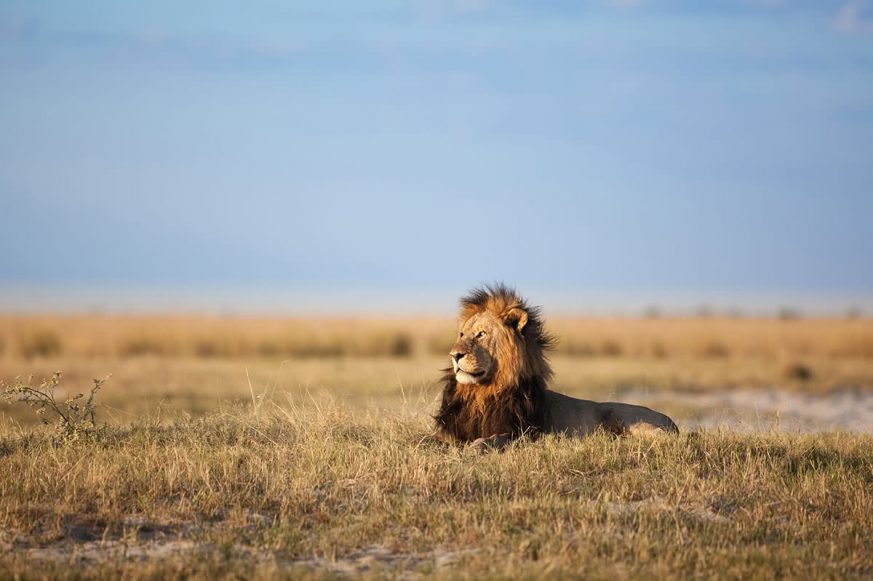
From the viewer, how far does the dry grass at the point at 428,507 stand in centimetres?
591

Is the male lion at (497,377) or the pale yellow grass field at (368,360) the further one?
the pale yellow grass field at (368,360)

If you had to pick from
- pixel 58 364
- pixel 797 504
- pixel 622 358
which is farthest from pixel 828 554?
pixel 622 358

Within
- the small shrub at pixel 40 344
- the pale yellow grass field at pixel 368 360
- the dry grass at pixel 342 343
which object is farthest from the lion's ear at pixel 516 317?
the small shrub at pixel 40 344

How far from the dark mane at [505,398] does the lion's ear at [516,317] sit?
54 mm

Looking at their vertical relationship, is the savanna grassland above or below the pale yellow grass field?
below

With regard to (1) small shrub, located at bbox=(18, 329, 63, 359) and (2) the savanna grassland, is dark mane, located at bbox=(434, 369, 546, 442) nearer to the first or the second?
(2) the savanna grassland

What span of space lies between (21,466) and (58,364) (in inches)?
685

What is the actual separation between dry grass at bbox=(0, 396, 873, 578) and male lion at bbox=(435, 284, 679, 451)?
29cm

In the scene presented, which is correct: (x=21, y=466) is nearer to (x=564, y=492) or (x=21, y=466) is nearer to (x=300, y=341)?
(x=564, y=492)

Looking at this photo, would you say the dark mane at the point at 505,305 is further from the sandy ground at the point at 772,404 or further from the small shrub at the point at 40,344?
the small shrub at the point at 40,344

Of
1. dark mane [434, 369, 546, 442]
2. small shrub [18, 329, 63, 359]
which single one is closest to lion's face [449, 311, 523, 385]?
dark mane [434, 369, 546, 442]

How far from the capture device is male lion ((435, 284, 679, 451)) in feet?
28.7

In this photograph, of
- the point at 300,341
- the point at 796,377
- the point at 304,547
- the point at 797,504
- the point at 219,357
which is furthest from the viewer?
the point at 300,341

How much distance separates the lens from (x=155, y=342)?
1179 inches
